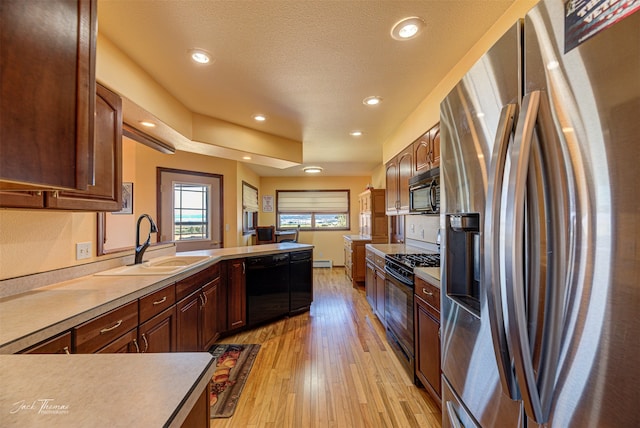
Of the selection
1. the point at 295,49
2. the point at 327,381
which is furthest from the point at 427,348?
the point at 295,49

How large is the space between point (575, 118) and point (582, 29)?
0.19 metres

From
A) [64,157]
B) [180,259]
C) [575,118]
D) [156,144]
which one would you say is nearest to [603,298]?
[575,118]

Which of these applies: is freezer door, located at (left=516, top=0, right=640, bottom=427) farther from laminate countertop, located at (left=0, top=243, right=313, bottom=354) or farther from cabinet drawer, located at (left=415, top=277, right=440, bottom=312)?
laminate countertop, located at (left=0, top=243, right=313, bottom=354)

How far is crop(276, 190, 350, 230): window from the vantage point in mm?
7105

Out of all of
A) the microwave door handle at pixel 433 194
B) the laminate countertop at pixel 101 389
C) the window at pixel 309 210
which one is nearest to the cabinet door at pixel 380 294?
the microwave door handle at pixel 433 194

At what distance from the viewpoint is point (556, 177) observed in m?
0.62

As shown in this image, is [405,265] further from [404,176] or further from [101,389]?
[101,389]

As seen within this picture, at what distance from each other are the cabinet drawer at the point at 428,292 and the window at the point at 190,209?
3.60m

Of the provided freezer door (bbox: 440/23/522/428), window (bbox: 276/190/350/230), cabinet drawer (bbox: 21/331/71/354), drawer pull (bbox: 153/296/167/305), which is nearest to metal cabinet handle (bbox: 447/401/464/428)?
freezer door (bbox: 440/23/522/428)

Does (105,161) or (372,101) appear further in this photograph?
(372,101)

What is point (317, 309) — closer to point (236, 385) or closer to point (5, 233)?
point (236, 385)

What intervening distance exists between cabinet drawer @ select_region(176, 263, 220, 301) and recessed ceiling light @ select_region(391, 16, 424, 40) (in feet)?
7.55

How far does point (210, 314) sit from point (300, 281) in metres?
1.27

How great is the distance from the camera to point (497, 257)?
0.72m
